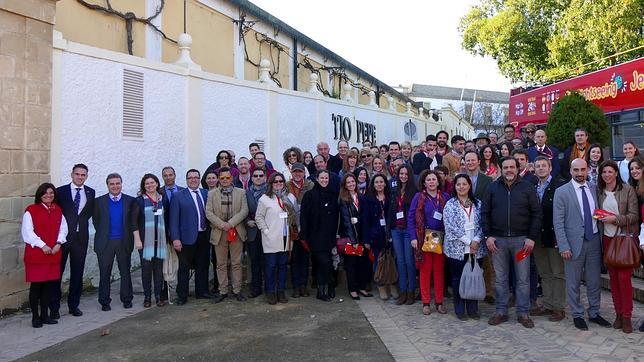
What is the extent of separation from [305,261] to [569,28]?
14556 millimetres

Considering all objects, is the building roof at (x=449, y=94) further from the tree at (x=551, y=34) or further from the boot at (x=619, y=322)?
the boot at (x=619, y=322)

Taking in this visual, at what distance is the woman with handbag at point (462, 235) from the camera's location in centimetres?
595

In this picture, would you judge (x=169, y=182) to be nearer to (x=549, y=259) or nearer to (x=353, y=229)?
(x=353, y=229)

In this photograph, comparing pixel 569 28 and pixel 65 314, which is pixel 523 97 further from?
pixel 65 314

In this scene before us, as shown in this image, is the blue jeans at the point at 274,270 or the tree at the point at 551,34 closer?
the blue jeans at the point at 274,270

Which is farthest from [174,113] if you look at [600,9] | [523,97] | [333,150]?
[600,9]

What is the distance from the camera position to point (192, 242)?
6.95 meters

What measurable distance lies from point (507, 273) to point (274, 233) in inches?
113

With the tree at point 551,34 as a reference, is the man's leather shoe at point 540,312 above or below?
below

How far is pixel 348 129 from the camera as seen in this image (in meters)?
16.7

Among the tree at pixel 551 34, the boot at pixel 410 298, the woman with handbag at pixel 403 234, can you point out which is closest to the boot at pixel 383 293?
the woman with handbag at pixel 403 234

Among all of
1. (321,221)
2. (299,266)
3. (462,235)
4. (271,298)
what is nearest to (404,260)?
(462,235)

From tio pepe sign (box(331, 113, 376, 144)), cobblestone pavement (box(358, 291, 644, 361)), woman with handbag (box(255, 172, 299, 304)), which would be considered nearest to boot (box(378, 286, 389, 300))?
cobblestone pavement (box(358, 291, 644, 361))

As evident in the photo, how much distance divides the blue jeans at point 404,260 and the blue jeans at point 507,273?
112 centimetres
